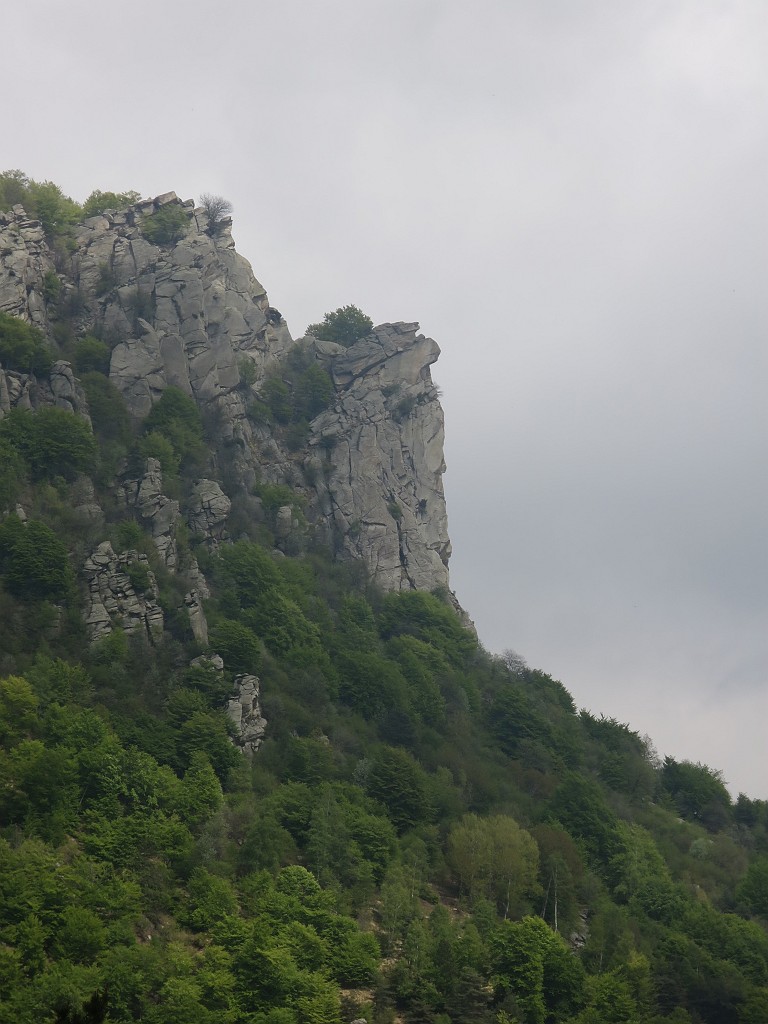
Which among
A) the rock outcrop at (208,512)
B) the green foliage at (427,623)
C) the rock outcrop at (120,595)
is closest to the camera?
the rock outcrop at (120,595)

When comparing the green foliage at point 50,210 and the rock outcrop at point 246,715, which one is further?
the green foliage at point 50,210

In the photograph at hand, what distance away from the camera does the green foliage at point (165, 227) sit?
12619 cm

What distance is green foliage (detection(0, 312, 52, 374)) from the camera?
99.3m

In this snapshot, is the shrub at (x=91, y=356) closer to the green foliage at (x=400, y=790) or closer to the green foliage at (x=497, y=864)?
the green foliage at (x=400, y=790)

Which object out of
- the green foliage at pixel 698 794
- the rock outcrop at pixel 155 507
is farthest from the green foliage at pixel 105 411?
the green foliage at pixel 698 794

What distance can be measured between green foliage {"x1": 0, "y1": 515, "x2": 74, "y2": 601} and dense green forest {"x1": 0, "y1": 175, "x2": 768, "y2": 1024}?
0.59 ft

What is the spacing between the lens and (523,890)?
80875 millimetres

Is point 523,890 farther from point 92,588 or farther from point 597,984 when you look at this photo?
point 92,588

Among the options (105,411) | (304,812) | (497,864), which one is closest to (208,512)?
(105,411)

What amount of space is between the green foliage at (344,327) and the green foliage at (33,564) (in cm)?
6375

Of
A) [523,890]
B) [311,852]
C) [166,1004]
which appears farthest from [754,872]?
[166,1004]

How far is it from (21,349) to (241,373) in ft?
92.6

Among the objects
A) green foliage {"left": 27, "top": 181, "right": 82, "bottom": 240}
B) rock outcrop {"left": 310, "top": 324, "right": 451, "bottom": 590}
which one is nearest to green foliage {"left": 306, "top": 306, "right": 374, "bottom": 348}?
rock outcrop {"left": 310, "top": 324, "right": 451, "bottom": 590}

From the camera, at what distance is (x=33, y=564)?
84.4 m
